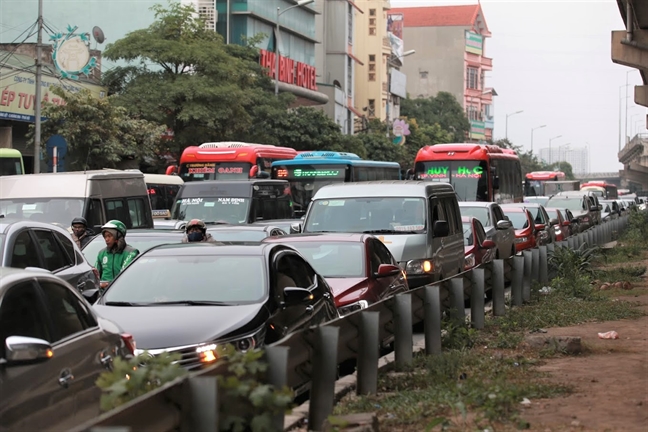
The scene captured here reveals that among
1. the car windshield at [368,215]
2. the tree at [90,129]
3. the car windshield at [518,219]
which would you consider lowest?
the car windshield at [518,219]

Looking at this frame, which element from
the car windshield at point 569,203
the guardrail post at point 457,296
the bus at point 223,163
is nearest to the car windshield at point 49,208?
the guardrail post at point 457,296

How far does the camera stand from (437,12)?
518 feet

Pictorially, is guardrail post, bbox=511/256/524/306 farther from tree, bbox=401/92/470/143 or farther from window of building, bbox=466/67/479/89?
window of building, bbox=466/67/479/89

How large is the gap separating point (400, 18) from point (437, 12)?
36167 millimetres

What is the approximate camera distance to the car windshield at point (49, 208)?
1956 centimetres

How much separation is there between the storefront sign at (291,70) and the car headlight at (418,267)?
51.0 metres

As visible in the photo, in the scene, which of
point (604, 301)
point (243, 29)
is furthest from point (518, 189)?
point (243, 29)

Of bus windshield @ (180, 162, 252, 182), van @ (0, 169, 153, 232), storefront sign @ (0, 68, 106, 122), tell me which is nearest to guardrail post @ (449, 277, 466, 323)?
van @ (0, 169, 153, 232)

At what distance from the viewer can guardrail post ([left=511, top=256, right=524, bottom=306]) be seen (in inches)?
667

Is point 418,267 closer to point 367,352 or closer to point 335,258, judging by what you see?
point 335,258

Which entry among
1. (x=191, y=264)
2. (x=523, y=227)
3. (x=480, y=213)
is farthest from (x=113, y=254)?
(x=523, y=227)

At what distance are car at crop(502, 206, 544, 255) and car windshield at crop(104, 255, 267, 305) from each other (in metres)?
17.1

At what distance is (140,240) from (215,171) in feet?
60.4

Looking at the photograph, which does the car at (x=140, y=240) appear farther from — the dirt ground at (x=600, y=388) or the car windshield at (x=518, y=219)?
the car windshield at (x=518, y=219)
